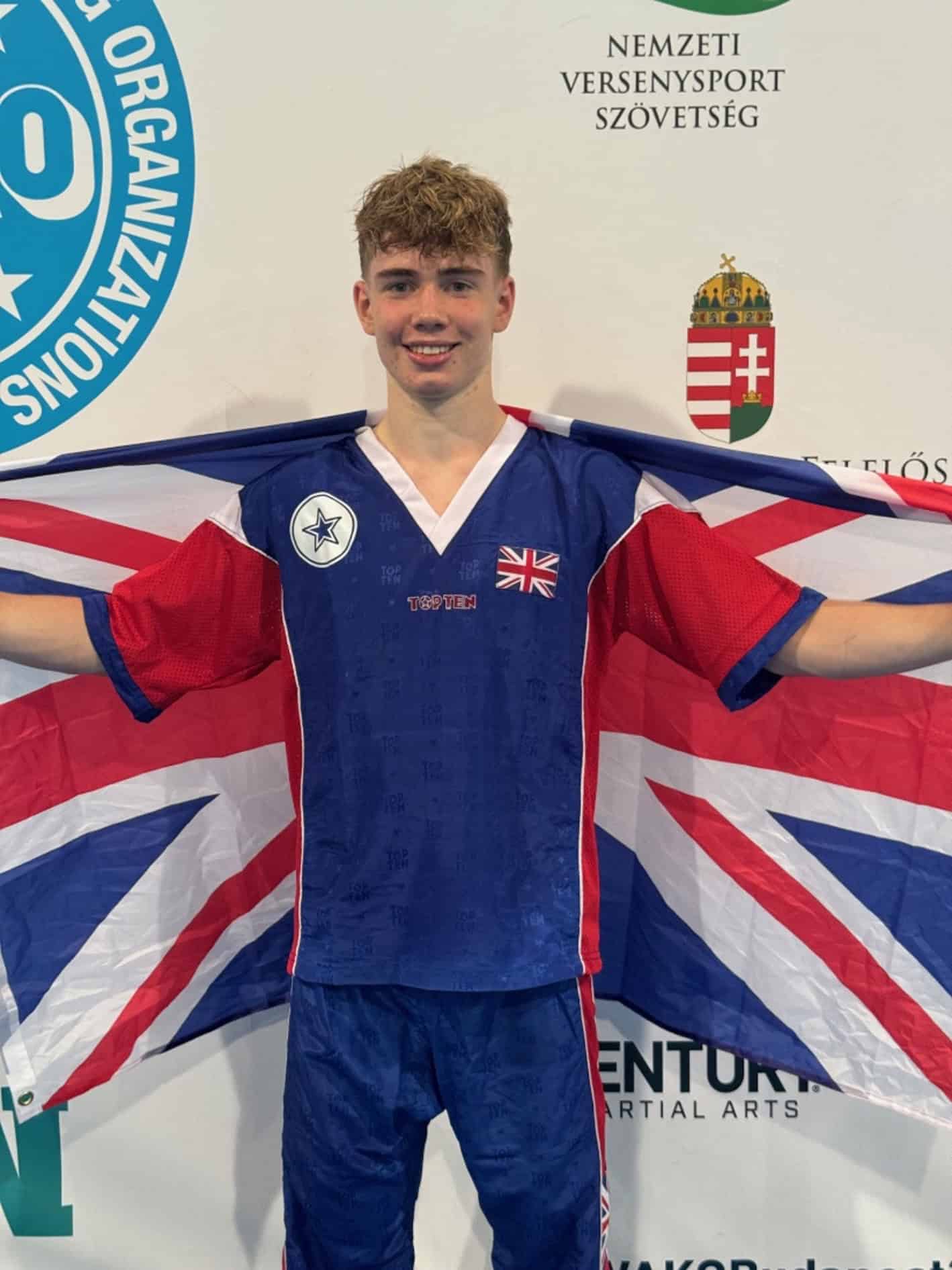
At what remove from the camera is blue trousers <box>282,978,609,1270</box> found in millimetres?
1463

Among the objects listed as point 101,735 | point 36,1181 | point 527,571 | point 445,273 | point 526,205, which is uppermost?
point 526,205

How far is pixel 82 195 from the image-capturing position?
1.88 metres

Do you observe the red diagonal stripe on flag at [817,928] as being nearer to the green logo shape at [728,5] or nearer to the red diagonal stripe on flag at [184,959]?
the red diagonal stripe on flag at [184,959]

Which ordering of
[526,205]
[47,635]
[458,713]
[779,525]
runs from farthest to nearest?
[526,205], [779,525], [47,635], [458,713]

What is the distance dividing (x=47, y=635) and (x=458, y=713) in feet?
1.90

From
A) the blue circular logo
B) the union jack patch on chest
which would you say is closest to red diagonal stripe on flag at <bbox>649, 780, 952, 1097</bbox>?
the union jack patch on chest

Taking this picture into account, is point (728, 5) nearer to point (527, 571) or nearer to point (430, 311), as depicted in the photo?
point (430, 311)

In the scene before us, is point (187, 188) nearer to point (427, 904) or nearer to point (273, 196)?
point (273, 196)

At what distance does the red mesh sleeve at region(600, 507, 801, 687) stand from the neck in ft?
0.80

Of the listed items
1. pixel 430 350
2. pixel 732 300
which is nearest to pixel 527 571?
pixel 430 350

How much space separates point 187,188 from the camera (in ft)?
6.15

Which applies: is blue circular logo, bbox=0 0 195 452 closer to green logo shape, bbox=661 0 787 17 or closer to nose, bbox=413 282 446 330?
nose, bbox=413 282 446 330

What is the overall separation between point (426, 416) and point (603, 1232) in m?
1.11

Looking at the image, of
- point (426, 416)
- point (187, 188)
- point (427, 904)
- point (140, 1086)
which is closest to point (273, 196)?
point (187, 188)
